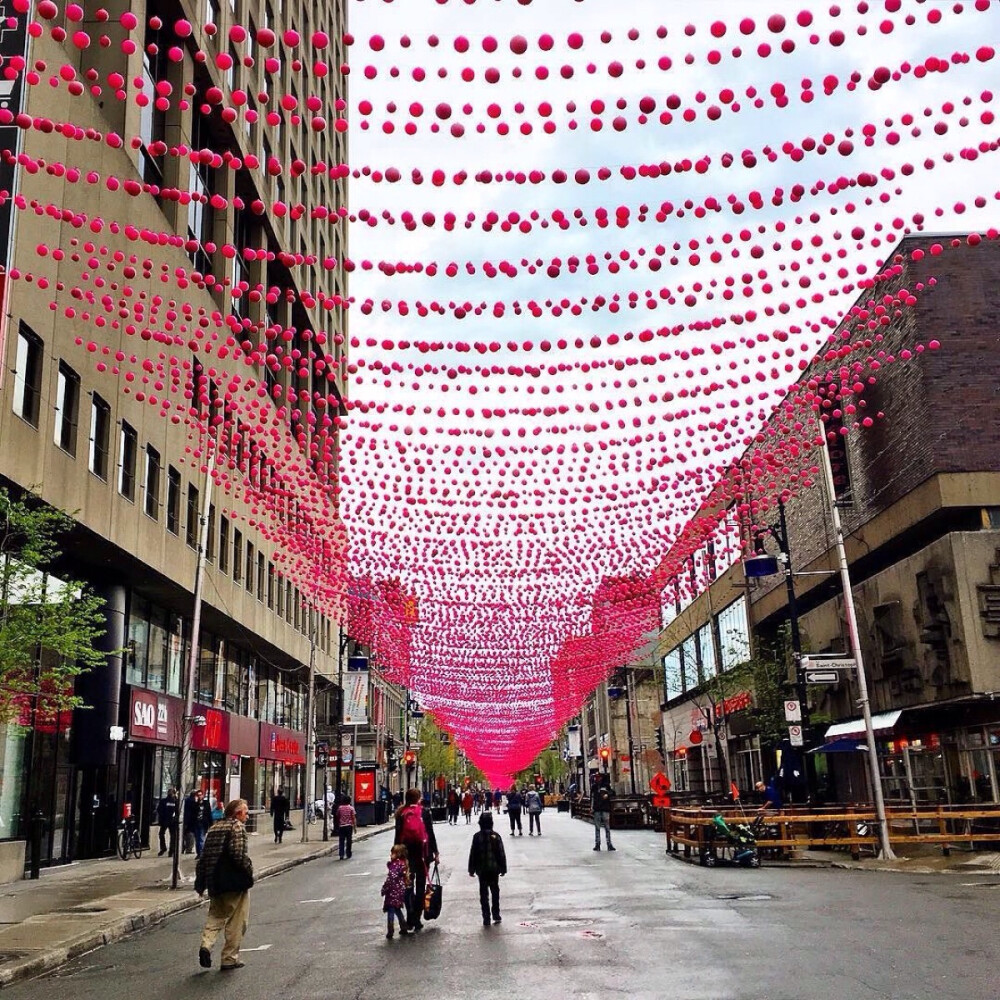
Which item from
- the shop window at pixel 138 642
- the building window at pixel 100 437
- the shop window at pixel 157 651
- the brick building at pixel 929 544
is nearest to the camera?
the brick building at pixel 929 544

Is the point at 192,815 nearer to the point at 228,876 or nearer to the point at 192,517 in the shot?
the point at 192,517

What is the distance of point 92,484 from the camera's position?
2417 cm

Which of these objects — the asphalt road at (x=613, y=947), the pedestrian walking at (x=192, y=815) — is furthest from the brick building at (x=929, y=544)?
the pedestrian walking at (x=192, y=815)

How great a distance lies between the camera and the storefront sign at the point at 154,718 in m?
28.2

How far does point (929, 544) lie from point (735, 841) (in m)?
10.1

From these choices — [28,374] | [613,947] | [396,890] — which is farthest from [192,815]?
[613,947]

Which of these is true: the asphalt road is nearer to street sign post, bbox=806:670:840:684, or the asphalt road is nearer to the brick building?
street sign post, bbox=806:670:840:684

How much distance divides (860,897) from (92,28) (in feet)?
85.8

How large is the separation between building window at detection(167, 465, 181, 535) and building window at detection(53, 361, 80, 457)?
7082mm

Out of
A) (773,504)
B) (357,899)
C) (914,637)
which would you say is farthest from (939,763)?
(357,899)

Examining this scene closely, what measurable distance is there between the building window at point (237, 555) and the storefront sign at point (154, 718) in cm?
623

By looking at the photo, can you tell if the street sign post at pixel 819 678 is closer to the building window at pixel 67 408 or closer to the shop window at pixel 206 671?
the building window at pixel 67 408

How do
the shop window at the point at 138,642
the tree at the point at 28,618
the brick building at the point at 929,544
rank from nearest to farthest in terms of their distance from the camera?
the tree at the point at 28,618
the brick building at the point at 929,544
the shop window at the point at 138,642

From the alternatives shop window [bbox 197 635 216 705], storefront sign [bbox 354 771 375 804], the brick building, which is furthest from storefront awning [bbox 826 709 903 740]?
storefront sign [bbox 354 771 375 804]
